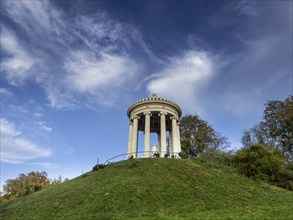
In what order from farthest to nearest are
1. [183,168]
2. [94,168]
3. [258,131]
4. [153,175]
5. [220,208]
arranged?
[258,131] < [94,168] < [183,168] < [153,175] < [220,208]

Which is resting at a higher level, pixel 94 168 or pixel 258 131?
pixel 258 131

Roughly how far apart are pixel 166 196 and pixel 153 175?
197 inches

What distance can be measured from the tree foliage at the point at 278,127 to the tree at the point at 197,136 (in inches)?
282

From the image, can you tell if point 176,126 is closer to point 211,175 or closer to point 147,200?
point 211,175

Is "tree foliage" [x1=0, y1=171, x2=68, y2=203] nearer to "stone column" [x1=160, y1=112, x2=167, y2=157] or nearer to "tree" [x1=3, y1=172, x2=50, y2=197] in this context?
"tree" [x1=3, y1=172, x2=50, y2=197]

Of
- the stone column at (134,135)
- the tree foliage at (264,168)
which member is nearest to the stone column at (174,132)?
the stone column at (134,135)

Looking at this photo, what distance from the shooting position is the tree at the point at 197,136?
43.9m

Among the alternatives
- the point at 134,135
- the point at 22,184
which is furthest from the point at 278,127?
the point at 22,184

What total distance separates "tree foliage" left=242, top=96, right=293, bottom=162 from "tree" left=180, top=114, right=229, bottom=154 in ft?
23.5

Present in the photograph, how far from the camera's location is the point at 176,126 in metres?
36.1

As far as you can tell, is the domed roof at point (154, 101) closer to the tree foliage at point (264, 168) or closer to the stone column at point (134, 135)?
the stone column at point (134, 135)

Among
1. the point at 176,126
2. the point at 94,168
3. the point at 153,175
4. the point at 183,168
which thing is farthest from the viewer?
the point at 176,126

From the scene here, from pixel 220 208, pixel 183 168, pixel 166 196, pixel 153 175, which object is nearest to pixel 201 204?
pixel 220 208

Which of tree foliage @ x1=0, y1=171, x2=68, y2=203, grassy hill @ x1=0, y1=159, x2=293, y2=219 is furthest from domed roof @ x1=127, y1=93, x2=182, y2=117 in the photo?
tree foliage @ x1=0, y1=171, x2=68, y2=203
